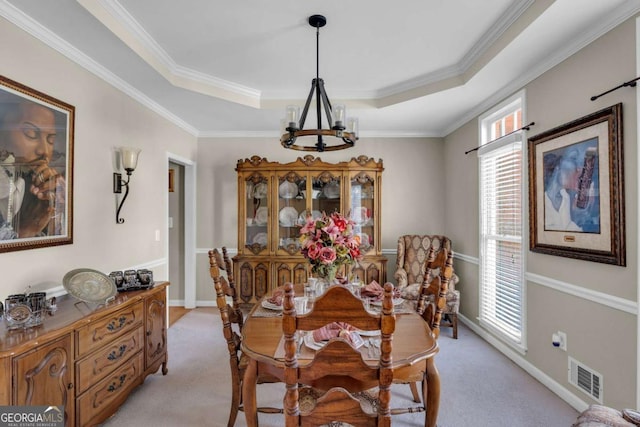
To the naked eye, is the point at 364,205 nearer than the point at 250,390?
No

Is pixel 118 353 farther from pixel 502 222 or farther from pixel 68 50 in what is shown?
pixel 502 222

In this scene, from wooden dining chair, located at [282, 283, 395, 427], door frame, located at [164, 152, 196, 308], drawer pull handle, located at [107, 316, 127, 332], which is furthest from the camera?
door frame, located at [164, 152, 196, 308]

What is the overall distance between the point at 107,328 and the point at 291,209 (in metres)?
2.69

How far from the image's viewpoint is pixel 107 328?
2102mm

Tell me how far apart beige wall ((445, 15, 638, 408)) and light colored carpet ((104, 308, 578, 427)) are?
26cm

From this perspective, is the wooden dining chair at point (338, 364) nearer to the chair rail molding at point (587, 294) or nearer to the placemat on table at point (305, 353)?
the placemat on table at point (305, 353)

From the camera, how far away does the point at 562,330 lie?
2488 millimetres

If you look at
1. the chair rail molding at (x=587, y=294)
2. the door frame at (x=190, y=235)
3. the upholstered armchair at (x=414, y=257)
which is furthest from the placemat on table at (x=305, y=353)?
the door frame at (x=190, y=235)

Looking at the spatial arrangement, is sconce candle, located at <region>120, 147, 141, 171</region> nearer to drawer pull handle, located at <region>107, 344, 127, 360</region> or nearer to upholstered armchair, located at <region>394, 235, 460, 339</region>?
drawer pull handle, located at <region>107, 344, 127, 360</region>

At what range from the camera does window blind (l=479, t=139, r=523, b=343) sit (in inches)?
122

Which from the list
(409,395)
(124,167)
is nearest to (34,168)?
(124,167)

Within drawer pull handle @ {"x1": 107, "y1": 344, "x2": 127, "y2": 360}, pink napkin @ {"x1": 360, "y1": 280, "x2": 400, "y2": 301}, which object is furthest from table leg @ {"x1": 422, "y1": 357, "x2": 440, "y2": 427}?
drawer pull handle @ {"x1": 107, "y1": 344, "x2": 127, "y2": 360}

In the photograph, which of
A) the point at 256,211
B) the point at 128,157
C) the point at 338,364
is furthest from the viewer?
the point at 256,211

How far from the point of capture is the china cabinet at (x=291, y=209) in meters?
4.36
